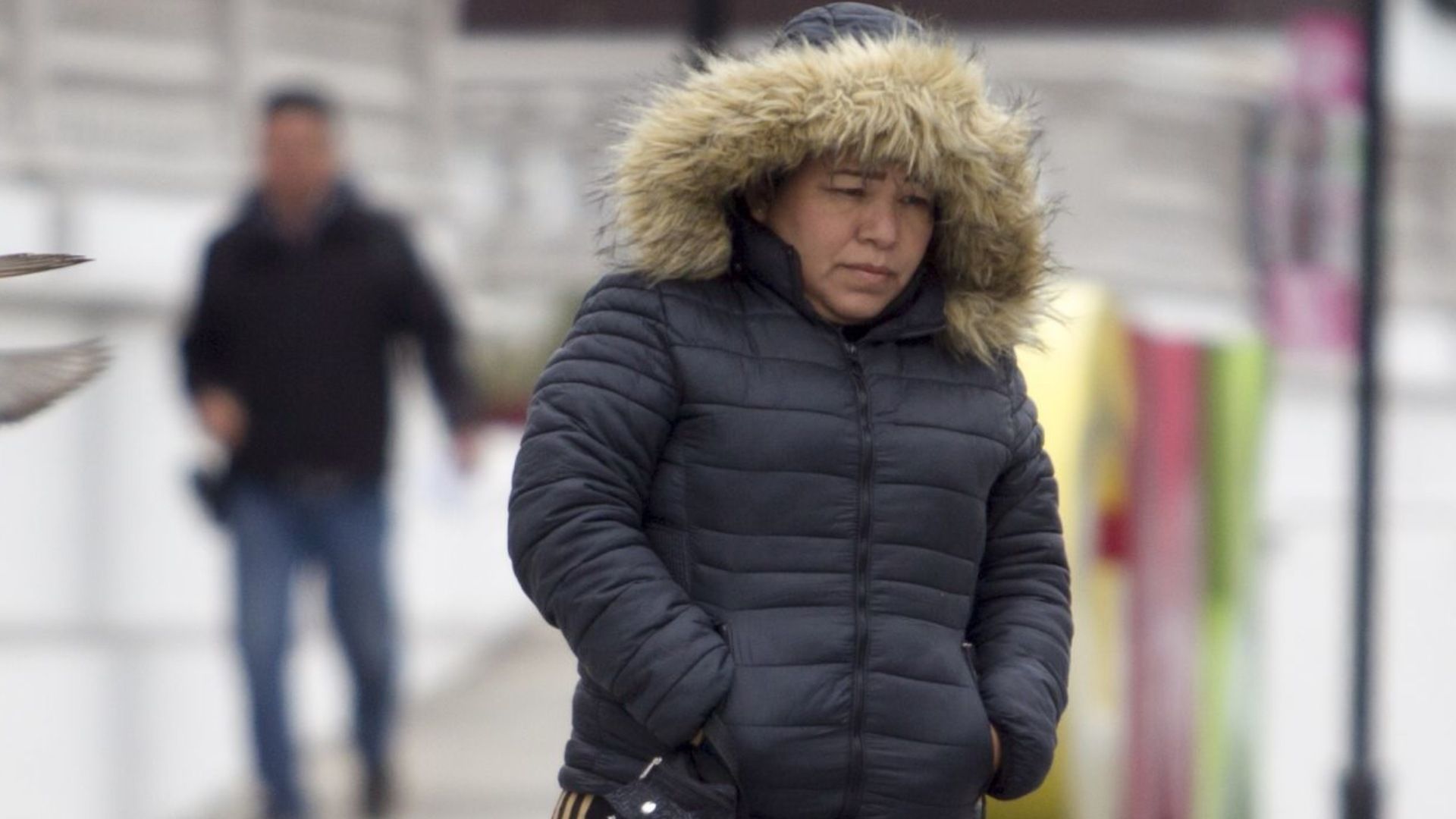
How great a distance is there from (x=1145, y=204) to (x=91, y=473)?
10.3m

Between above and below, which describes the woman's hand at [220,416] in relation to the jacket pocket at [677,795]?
below

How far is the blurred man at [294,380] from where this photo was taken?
6.42 metres

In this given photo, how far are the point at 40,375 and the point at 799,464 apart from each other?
886 mm

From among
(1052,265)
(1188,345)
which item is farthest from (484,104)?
(1052,265)

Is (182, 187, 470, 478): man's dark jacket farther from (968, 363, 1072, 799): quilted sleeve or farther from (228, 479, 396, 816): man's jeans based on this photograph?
(968, 363, 1072, 799): quilted sleeve

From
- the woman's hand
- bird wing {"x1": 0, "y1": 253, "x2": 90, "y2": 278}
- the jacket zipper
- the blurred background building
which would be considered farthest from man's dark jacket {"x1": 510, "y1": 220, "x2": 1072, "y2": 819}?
the woman's hand

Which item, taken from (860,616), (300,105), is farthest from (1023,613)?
(300,105)

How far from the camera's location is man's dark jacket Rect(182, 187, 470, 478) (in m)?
6.41

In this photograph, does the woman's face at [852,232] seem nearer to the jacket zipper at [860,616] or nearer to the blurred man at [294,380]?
the jacket zipper at [860,616]

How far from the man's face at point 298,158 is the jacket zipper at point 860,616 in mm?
3955

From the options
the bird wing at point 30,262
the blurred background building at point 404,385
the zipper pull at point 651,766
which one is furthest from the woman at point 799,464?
the bird wing at point 30,262

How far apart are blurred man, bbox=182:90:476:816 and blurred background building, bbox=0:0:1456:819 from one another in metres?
0.46

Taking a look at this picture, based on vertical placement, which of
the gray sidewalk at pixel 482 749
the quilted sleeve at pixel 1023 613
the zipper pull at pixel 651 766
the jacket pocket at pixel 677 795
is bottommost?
the gray sidewalk at pixel 482 749

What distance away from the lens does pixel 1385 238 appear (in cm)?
717
